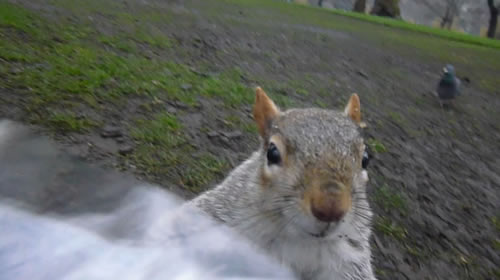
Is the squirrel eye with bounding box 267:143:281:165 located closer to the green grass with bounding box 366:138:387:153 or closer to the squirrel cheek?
the squirrel cheek

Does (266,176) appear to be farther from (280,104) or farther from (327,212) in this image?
(280,104)

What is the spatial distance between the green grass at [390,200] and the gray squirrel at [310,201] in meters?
0.84

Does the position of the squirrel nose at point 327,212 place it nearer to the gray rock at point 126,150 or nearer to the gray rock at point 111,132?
the gray rock at point 126,150

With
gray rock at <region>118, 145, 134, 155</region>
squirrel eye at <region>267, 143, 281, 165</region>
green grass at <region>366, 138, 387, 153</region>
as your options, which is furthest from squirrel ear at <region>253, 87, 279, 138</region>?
green grass at <region>366, 138, 387, 153</region>

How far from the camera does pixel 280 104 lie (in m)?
3.49

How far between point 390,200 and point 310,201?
1.30m

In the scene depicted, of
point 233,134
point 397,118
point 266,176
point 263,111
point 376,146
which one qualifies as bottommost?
point 397,118

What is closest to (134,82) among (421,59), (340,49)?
(340,49)

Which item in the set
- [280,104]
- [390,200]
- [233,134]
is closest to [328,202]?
[390,200]

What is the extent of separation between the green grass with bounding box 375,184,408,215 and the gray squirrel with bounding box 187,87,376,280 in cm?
84

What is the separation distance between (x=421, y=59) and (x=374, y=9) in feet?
42.0

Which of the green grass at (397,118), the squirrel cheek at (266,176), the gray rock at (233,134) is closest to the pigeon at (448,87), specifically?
the green grass at (397,118)

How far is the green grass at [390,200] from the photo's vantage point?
2.31 metres

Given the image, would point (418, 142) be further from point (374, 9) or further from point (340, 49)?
point (374, 9)
